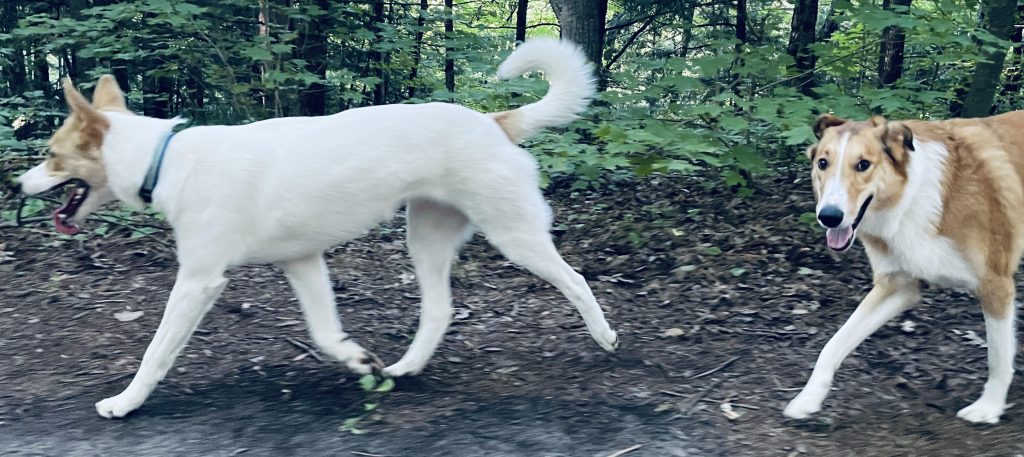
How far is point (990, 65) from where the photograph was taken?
6.78 m

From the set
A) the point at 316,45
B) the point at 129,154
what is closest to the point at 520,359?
the point at 129,154

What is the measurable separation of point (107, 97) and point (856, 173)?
11.5 feet

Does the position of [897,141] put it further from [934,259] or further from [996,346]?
[996,346]

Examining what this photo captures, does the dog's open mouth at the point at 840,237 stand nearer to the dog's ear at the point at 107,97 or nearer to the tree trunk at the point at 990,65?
the dog's ear at the point at 107,97

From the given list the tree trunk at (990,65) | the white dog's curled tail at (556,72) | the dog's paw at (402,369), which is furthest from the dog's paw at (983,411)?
the tree trunk at (990,65)

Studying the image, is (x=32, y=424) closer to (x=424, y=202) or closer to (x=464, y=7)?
(x=424, y=202)

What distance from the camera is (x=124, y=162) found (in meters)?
3.69

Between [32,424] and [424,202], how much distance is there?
2.01m

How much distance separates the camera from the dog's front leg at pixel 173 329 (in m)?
3.58

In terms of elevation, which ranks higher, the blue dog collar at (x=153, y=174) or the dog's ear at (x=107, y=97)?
the dog's ear at (x=107, y=97)

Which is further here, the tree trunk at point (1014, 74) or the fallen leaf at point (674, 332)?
the tree trunk at point (1014, 74)

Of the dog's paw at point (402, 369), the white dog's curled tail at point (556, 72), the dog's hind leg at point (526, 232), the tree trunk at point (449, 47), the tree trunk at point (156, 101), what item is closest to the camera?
the dog's hind leg at point (526, 232)

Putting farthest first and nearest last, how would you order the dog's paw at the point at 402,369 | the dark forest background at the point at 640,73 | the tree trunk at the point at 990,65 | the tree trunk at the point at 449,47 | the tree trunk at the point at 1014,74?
the tree trunk at the point at 1014,74, the tree trunk at the point at 449,47, the tree trunk at the point at 990,65, the dark forest background at the point at 640,73, the dog's paw at the point at 402,369

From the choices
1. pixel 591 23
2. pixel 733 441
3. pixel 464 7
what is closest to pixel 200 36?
pixel 591 23
